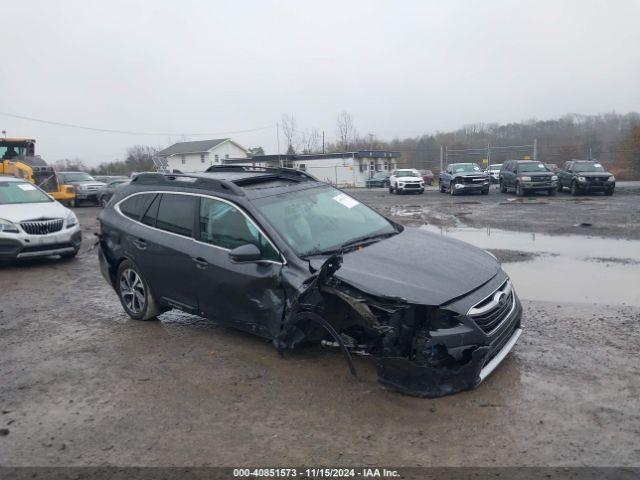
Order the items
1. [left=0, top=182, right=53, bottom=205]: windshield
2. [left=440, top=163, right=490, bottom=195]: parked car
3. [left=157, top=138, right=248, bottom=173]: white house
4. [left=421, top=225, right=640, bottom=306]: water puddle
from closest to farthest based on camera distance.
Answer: [left=421, top=225, right=640, bottom=306]: water puddle, [left=0, top=182, right=53, bottom=205]: windshield, [left=440, top=163, right=490, bottom=195]: parked car, [left=157, top=138, right=248, bottom=173]: white house

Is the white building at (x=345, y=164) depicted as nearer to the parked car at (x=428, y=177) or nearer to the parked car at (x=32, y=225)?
the parked car at (x=428, y=177)

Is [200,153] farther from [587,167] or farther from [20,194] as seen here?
[20,194]

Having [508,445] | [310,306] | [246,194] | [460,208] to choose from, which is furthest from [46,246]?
[460,208]

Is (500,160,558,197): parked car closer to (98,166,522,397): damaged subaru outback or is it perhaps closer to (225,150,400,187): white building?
(98,166,522,397): damaged subaru outback

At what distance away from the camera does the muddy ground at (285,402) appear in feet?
11.3

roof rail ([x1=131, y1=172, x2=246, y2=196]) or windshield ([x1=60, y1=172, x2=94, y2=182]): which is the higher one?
roof rail ([x1=131, y1=172, x2=246, y2=196])

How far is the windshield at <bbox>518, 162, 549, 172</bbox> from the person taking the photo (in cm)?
2527

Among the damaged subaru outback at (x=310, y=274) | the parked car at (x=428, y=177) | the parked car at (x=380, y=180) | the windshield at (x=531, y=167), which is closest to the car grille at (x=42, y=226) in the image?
the damaged subaru outback at (x=310, y=274)

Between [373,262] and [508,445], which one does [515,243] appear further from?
[508,445]

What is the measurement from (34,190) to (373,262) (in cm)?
950

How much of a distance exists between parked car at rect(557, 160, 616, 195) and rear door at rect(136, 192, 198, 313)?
75.9ft

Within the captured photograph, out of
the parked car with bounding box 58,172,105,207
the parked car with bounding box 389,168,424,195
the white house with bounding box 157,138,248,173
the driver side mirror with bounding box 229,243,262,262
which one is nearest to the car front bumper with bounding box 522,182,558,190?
the parked car with bounding box 389,168,424,195

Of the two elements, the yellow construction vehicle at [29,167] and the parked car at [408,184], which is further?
the parked car at [408,184]

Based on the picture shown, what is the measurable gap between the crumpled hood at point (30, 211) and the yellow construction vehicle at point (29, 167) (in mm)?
13298
